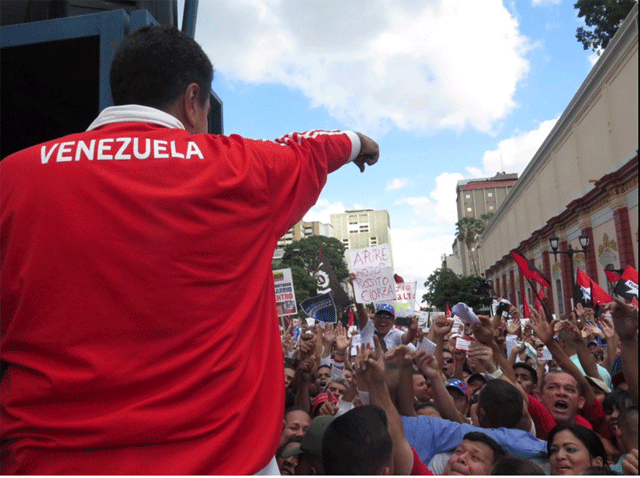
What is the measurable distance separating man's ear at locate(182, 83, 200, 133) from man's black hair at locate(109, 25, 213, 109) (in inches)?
0.6

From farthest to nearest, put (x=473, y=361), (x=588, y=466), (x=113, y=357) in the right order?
(x=473, y=361) → (x=588, y=466) → (x=113, y=357)

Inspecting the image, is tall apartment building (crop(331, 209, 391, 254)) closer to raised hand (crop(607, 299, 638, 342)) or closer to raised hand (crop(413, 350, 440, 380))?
raised hand (crop(413, 350, 440, 380))

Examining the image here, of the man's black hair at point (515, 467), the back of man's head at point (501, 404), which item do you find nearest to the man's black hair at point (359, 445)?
the man's black hair at point (515, 467)

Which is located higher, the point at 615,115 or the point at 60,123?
the point at 60,123

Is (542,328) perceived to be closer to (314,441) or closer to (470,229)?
(314,441)

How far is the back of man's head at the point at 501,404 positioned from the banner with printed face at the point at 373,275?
5.10 metres

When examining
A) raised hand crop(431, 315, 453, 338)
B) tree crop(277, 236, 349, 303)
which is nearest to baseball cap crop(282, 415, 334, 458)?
raised hand crop(431, 315, 453, 338)

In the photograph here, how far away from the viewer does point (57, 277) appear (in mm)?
1401

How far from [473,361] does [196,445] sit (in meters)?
4.70

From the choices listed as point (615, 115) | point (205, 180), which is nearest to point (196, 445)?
point (205, 180)

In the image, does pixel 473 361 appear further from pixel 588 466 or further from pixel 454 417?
pixel 588 466

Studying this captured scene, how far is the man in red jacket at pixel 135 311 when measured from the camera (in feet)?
4.46

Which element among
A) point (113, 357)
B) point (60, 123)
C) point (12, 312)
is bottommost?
point (113, 357)

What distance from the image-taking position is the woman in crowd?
343cm
